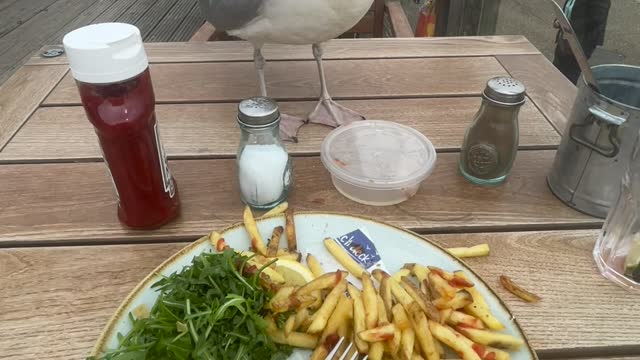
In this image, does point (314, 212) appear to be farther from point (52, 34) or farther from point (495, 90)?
point (52, 34)

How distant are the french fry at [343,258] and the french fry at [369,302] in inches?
1.7

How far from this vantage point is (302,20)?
1.07 meters

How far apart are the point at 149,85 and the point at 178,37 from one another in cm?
179

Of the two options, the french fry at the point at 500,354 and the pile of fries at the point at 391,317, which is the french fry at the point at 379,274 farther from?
the french fry at the point at 500,354

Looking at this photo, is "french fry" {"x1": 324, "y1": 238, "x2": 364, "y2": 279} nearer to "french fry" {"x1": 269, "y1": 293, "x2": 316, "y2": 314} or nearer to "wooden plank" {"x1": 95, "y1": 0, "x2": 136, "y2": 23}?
"french fry" {"x1": 269, "y1": 293, "x2": 316, "y2": 314}

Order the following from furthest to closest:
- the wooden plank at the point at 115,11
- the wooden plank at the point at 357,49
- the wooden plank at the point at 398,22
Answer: the wooden plank at the point at 115,11, the wooden plank at the point at 398,22, the wooden plank at the point at 357,49

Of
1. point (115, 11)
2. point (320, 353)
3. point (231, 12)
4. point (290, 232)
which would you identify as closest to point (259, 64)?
point (231, 12)

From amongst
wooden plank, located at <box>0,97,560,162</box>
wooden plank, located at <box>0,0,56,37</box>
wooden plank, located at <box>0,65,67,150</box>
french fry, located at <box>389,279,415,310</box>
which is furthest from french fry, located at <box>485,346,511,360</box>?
wooden plank, located at <box>0,0,56,37</box>

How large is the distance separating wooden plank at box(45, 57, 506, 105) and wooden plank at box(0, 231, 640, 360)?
1.74 ft

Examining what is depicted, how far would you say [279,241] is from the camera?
29.8 inches

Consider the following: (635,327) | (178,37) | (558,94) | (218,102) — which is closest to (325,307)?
(635,327)

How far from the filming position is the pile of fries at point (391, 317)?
0.60m

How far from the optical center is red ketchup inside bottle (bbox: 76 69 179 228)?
2.34ft

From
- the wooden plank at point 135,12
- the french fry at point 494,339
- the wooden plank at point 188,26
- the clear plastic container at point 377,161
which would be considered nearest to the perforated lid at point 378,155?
the clear plastic container at point 377,161
